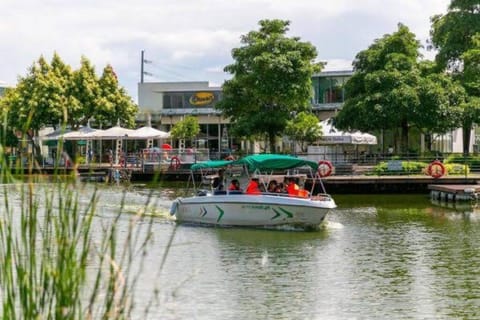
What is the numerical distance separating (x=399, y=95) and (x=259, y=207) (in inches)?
910

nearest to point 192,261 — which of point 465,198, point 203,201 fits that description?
point 203,201

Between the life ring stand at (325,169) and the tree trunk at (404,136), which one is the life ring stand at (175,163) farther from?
the tree trunk at (404,136)

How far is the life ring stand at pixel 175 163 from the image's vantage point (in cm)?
5462

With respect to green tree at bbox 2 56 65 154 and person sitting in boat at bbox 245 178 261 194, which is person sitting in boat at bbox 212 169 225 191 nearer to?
person sitting in boat at bbox 245 178 261 194

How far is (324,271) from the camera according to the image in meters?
20.1

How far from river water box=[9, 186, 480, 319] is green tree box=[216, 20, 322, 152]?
21699 mm

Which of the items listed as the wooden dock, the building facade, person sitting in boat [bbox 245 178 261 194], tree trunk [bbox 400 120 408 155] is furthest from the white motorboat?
the building facade

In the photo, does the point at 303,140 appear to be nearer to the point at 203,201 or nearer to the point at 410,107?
the point at 410,107

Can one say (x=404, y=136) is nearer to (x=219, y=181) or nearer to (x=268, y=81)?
(x=268, y=81)

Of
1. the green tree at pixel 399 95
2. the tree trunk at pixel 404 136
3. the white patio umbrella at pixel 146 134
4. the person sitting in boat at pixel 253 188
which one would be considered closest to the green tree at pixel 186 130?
the white patio umbrella at pixel 146 134

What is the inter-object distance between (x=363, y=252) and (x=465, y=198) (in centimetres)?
1619

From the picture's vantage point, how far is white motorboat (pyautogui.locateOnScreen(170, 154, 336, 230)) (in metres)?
27.0

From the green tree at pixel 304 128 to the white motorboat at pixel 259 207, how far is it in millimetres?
22435

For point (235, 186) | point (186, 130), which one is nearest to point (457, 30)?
point (186, 130)
